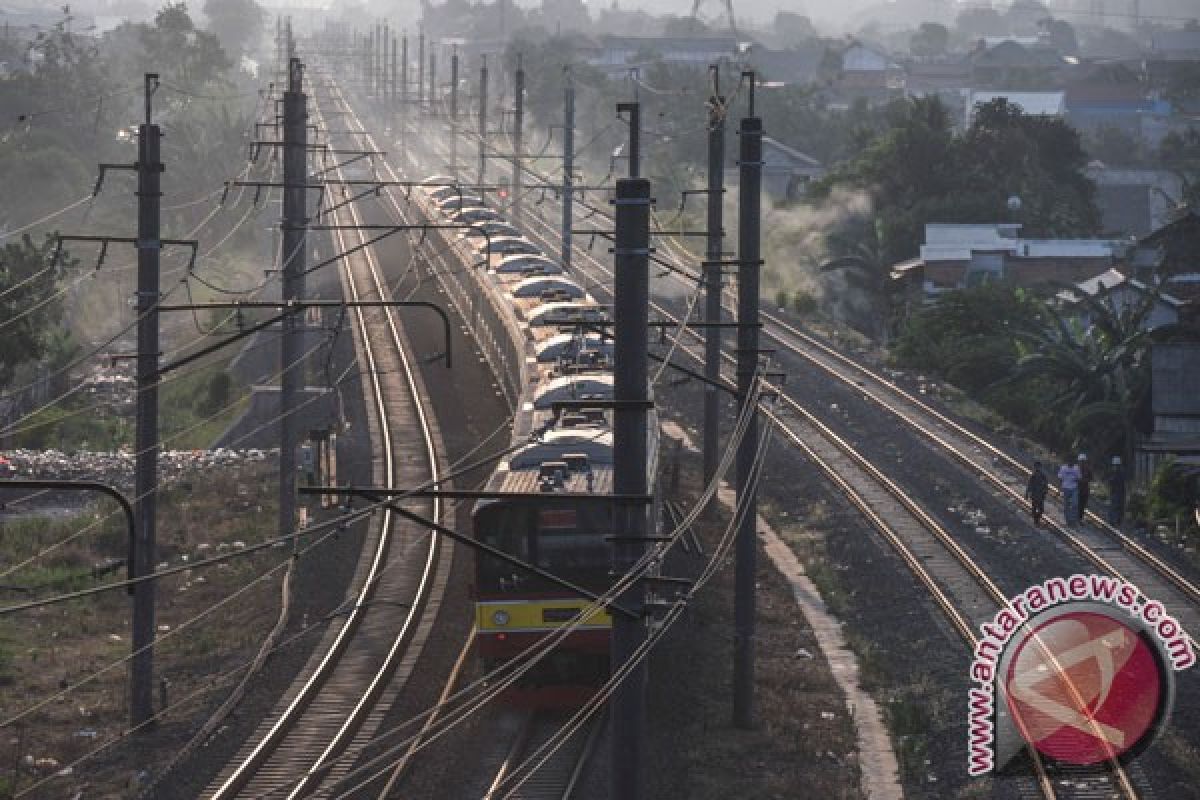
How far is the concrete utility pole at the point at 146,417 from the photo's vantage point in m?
17.0

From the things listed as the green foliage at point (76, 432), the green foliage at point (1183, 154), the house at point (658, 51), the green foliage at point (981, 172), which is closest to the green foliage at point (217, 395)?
the green foliage at point (76, 432)

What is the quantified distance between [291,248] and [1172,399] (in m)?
14.6

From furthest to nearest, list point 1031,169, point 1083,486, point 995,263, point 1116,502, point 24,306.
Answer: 1. point 1031,169
2. point 995,263
3. point 24,306
4. point 1116,502
5. point 1083,486

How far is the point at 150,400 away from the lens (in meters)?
17.2

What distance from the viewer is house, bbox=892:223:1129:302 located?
47.7 m

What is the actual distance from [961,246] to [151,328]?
3554cm

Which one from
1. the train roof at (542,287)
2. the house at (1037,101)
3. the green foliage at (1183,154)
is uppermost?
the house at (1037,101)

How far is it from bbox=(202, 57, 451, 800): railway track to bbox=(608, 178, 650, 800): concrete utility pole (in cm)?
245

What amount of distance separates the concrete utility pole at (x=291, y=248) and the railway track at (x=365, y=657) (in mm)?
1256

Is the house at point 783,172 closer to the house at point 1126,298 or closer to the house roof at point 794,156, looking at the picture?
the house roof at point 794,156

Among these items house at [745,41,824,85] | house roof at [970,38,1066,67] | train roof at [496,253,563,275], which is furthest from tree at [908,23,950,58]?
train roof at [496,253,563,275]

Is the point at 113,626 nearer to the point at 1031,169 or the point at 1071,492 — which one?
the point at 1071,492

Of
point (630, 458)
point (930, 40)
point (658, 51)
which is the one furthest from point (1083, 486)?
point (930, 40)

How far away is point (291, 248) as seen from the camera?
23.2 metres
